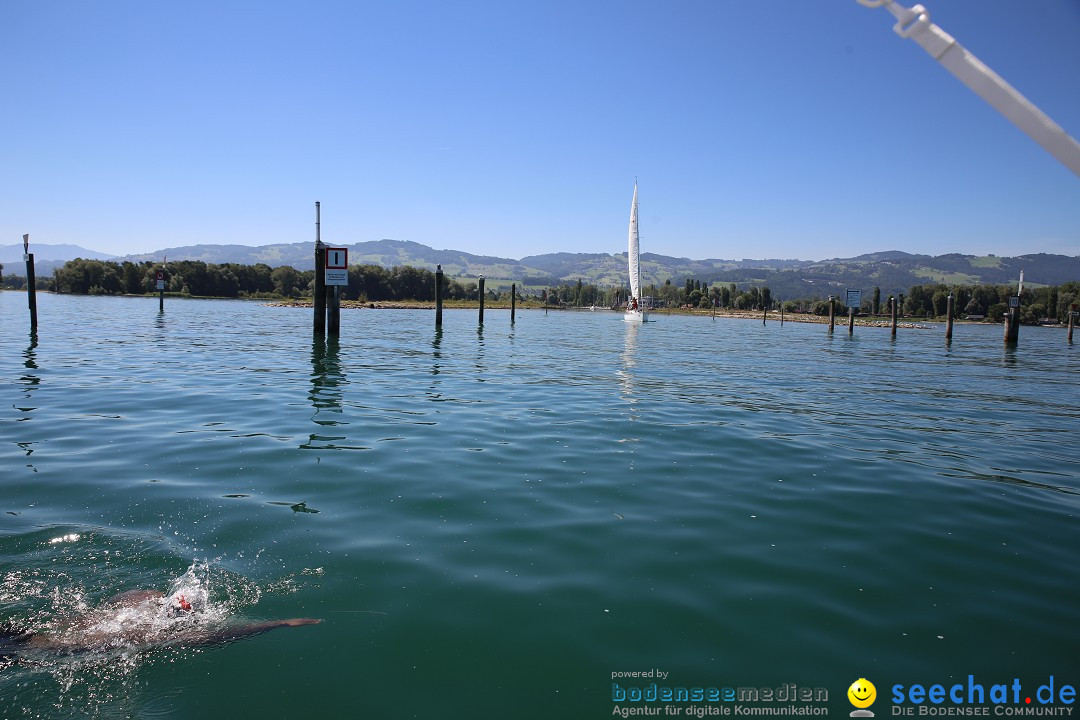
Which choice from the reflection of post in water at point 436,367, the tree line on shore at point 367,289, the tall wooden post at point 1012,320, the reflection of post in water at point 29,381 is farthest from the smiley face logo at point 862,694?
the tree line on shore at point 367,289

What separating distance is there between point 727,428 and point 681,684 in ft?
31.2

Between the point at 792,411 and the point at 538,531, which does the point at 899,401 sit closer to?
the point at 792,411

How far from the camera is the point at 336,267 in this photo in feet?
102

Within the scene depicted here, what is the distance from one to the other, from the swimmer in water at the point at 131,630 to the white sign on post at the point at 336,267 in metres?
26.6

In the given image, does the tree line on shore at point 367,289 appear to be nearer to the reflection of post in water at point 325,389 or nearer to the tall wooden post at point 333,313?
the tall wooden post at point 333,313

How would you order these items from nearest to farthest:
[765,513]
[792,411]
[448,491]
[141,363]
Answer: [765,513] < [448,491] < [792,411] < [141,363]

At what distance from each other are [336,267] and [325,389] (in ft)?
49.7

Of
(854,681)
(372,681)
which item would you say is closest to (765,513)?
(854,681)

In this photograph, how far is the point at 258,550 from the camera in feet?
21.1

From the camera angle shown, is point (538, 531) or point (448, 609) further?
point (538, 531)

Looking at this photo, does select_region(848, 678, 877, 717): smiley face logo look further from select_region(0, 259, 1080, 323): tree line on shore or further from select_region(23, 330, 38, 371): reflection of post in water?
select_region(0, 259, 1080, 323): tree line on shore

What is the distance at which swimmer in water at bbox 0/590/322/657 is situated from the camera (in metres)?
4.79

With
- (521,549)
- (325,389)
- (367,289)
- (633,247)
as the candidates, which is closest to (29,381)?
(325,389)

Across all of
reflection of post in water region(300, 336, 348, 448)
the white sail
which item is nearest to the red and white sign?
reflection of post in water region(300, 336, 348, 448)
